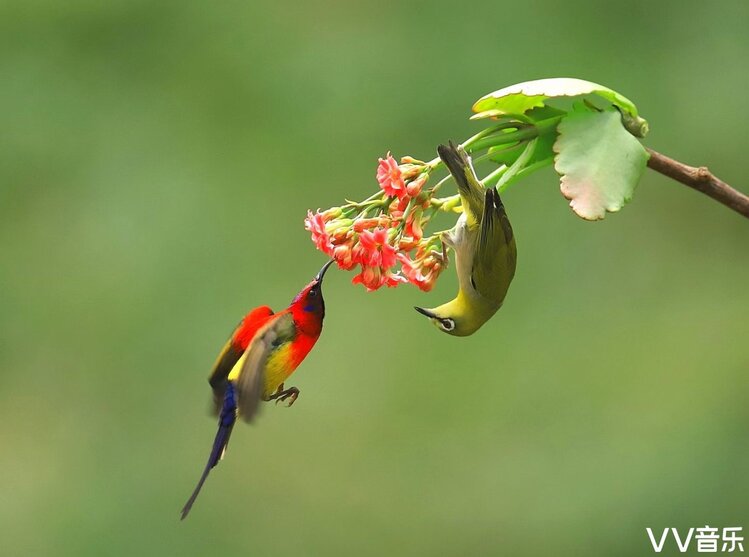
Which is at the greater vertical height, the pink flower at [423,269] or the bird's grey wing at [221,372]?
the pink flower at [423,269]

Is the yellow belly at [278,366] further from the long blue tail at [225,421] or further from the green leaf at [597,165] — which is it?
the green leaf at [597,165]

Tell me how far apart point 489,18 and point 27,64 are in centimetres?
231

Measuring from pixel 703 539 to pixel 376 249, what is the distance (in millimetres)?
2597

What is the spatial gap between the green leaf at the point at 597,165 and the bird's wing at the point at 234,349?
70 centimetres

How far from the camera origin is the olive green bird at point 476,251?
1916 mm

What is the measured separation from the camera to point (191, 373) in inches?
185

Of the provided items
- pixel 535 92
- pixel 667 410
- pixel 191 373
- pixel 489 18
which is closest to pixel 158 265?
pixel 191 373

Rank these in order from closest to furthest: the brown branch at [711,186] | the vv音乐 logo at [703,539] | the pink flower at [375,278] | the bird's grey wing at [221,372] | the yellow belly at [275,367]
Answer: the brown branch at [711,186] → the pink flower at [375,278] → the yellow belly at [275,367] → the bird's grey wing at [221,372] → the vv音乐 logo at [703,539]

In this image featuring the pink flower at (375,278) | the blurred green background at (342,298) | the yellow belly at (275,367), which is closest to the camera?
the pink flower at (375,278)

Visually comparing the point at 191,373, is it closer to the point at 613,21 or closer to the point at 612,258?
the point at 612,258

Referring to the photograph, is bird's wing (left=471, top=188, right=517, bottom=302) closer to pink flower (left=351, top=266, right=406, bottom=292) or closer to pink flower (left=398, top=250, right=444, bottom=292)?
pink flower (left=398, top=250, right=444, bottom=292)

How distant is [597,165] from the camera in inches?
66.0

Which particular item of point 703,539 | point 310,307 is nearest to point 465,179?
point 310,307

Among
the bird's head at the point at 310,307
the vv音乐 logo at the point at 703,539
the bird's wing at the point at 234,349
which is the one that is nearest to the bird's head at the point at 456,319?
the bird's head at the point at 310,307
